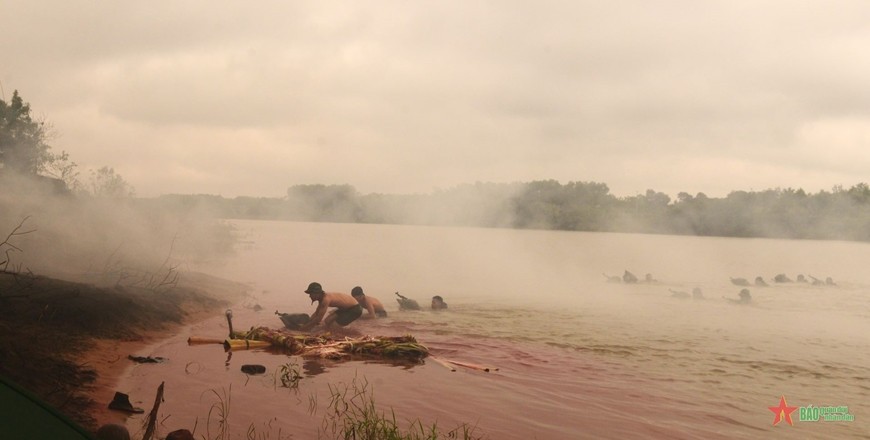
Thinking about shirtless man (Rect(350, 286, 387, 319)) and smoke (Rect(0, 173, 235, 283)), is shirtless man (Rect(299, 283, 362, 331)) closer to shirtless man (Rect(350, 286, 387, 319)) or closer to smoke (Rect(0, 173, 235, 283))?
shirtless man (Rect(350, 286, 387, 319))

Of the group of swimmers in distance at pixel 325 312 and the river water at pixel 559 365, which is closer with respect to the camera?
the river water at pixel 559 365

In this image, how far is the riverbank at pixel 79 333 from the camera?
5.99 m

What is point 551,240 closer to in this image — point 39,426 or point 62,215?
point 62,215

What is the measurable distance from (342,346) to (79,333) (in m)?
3.60

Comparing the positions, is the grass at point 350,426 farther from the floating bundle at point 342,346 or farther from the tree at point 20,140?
the tree at point 20,140

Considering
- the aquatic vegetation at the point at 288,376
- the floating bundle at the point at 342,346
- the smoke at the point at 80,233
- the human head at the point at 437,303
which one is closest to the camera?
the aquatic vegetation at the point at 288,376

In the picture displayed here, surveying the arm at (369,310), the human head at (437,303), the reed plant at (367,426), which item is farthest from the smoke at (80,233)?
the human head at (437,303)

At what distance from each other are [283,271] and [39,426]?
2341 cm

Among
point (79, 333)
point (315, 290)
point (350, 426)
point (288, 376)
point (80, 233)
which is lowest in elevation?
point (350, 426)

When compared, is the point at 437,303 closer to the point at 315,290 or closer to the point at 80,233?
the point at 315,290

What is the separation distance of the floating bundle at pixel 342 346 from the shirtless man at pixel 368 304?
10.7 ft

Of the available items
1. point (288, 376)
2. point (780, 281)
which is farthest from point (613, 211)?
point (288, 376)

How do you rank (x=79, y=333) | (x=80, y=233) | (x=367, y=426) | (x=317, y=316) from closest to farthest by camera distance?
(x=367, y=426)
(x=79, y=333)
(x=317, y=316)
(x=80, y=233)

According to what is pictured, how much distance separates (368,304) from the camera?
1398cm
